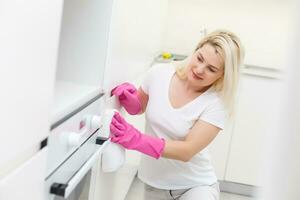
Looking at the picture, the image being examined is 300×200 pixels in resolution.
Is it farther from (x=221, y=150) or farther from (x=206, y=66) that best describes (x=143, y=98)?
(x=221, y=150)

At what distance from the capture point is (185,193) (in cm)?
140

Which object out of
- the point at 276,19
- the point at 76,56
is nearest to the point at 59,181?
the point at 76,56

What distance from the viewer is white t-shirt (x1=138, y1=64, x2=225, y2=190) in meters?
1.33

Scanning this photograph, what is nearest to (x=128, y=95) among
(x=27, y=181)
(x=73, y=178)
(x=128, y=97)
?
(x=128, y=97)

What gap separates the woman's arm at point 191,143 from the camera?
122cm

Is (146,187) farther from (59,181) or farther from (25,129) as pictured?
(25,129)

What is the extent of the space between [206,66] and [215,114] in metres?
0.16

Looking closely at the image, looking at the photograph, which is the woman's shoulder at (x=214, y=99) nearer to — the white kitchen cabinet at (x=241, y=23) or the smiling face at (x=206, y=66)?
the smiling face at (x=206, y=66)

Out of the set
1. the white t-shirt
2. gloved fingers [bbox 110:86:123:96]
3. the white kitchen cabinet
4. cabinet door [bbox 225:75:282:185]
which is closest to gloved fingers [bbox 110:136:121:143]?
gloved fingers [bbox 110:86:123:96]

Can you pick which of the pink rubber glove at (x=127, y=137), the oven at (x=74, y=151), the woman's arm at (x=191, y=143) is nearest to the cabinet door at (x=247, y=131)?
the woman's arm at (x=191, y=143)

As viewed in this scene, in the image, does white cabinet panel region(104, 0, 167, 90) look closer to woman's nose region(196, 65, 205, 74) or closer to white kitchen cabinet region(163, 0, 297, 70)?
woman's nose region(196, 65, 205, 74)

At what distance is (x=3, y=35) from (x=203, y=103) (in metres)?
0.94

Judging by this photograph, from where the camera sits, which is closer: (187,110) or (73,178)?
(73,178)

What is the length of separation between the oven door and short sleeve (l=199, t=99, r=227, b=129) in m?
0.42
